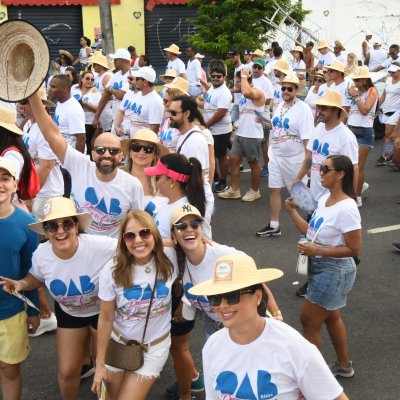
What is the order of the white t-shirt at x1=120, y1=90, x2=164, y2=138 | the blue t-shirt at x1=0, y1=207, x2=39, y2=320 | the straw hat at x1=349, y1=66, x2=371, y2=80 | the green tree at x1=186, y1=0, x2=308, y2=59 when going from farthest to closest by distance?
1. the green tree at x1=186, y1=0, x2=308, y2=59
2. the straw hat at x1=349, y1=66, x2=371, y2=80
3. the white t-shirt at x1=120, y1=90, x2=164, y2=138
4. the blue t-shirt at x1=0, y1=207, x2=39, y2=320

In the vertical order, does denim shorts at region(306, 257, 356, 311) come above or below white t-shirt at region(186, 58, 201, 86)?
below

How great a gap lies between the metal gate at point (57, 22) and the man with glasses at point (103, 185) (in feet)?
65.4

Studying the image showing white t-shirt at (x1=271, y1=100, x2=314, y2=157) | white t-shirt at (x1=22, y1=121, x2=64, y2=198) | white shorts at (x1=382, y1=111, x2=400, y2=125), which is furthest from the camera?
white shorts at (x1=382, y1=111, x2=400, y2=125)

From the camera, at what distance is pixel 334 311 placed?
4715 mm

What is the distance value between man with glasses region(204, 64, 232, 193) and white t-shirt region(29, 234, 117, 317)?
5648 millimetres

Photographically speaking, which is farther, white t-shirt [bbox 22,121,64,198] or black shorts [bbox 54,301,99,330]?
white t-shirt [bbox 22,121,64,198]

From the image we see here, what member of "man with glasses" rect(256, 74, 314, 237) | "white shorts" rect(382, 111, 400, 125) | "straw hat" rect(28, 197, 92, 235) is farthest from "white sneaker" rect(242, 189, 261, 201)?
"straw hat" rect(28, 197, 92, 235)

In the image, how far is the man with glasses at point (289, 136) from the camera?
7.67 meters

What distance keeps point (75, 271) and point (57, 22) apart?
2189 cm

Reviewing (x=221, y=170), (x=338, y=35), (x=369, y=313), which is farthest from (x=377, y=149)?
(x=338, y=35)

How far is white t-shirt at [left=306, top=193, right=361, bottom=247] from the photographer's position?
4.54 m

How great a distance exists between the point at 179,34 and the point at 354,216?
22.4m

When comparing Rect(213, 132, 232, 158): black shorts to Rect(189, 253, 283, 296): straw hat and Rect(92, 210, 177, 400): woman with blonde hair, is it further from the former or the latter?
Rect(189, 253, 283, 296): straw hat

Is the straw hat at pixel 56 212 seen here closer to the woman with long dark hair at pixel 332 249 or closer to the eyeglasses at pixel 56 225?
the eyeglasses at pixel 56 225
